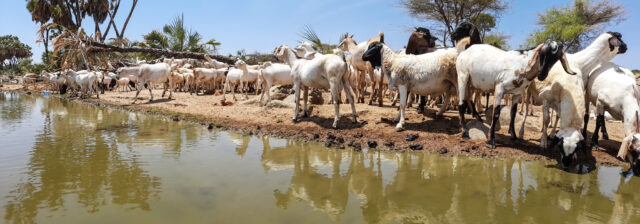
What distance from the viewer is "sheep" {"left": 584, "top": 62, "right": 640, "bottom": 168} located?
5.41 meters

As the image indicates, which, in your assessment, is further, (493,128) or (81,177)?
(493,128)

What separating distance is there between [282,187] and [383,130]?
449 cm

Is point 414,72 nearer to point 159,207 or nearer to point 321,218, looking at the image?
point 321,218

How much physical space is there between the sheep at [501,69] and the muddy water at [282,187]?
1408 millimetres

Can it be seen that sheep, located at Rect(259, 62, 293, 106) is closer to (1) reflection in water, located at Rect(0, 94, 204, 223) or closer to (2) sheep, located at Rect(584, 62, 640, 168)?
(1) reflection in water, located at Rect(0, 94, 204, 223)

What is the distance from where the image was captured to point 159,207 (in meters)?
3.80

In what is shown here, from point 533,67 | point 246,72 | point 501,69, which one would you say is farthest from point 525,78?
point 246,72

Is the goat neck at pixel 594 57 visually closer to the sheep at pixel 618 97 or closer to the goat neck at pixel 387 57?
the sheep at pixel 618 97

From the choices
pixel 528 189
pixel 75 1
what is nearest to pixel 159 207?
pixel 528 189

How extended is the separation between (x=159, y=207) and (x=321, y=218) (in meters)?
1.81

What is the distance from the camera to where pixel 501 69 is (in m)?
6.64

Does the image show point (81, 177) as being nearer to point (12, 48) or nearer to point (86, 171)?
point (86, 171)

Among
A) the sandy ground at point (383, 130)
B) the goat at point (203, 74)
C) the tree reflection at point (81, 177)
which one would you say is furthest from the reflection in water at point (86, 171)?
the goat at point (203, 74)

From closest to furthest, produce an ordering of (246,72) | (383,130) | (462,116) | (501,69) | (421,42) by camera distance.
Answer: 1. (501,69)
2. (462,116)
3. (383,130)
4. (421,42)
5. (246,72)
